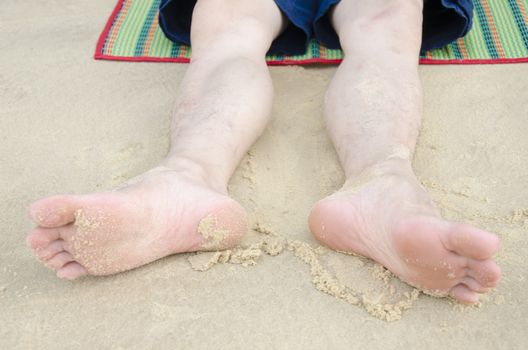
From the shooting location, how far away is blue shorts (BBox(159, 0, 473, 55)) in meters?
1.46

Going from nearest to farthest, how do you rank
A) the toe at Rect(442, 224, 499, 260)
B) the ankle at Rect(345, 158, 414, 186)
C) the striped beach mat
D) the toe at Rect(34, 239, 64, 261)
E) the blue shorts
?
the toe at Rect(442, 224, 499, 260) < the toe at Rect(34, 239, 64, 261) < the ankle at Rect(345, 158, 414, 186) < the blue shorts < the striped beach mat

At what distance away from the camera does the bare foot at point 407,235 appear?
0.85 metres

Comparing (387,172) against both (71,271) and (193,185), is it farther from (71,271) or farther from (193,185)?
(71,271)

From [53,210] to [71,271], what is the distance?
0.42ft

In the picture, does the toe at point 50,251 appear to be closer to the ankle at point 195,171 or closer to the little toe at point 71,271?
the little toe at point 71,271

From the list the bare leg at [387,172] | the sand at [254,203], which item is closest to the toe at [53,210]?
the sand at [254,203]

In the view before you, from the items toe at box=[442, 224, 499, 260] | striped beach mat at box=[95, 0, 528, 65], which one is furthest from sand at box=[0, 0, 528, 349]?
toe at box=[442, 224, 499, 260]

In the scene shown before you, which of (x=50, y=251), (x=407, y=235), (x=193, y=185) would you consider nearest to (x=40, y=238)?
(x=50, y=251)

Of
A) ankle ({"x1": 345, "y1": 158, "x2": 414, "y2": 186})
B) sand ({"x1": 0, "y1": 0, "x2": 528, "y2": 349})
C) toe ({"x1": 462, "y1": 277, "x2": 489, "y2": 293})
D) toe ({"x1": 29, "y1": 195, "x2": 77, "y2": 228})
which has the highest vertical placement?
toe ({"x1": 29, "y1": 195, "x2": 77, "y2": 228})

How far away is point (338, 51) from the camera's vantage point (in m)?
1.62

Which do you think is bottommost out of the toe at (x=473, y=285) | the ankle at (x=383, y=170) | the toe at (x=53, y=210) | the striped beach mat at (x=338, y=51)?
the striped beach mat at (x=338, y=51)

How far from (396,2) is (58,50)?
38.0 inches

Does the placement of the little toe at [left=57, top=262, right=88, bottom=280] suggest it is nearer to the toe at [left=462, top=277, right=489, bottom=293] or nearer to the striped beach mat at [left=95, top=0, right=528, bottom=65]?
the toe at [left=462, top=277, right=489, bottom=293]

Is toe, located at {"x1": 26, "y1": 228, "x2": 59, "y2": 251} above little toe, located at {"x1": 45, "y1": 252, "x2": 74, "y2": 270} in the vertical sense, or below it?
above
